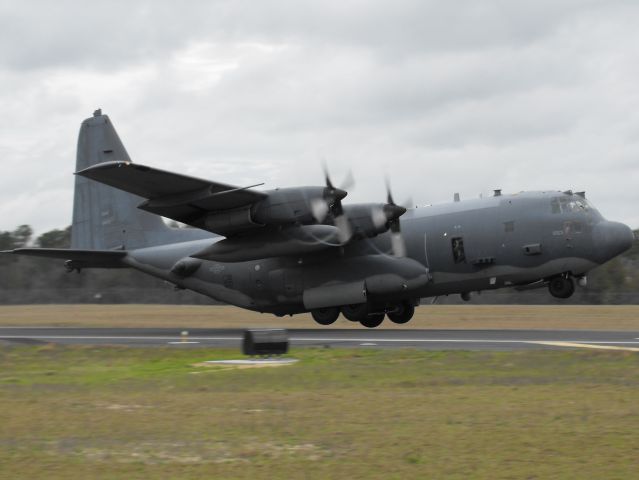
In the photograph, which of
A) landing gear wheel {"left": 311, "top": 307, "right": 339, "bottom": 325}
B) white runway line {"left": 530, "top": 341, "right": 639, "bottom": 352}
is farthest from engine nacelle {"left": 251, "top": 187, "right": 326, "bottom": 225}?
white runway line {"left": 530, "top": 341, "right": 639, "bottom": 352}

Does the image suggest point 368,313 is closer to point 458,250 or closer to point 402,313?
point 402,313

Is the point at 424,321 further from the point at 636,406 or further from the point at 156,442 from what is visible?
the point at 156,442

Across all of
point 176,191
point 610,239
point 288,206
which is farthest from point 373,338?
point 610,239

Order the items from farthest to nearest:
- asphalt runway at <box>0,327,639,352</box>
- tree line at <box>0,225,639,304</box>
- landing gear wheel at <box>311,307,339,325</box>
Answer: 1. tree line at <box>0,225,639,304</box>
2. landing gear wheel at <box>311,307,339,325</box>
3. asphalt runway at <box>0,327,639,352</box>

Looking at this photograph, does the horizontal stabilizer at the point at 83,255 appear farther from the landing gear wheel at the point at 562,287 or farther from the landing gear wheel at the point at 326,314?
the landing gear wheel at the point at 562,287

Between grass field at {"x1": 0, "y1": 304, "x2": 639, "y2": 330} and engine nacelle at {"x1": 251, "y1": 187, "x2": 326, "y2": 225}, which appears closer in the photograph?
engine nacelle at {"x1": 251, "y1": 187, "x2": 326, "y2": 225}

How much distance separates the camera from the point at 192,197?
25672mm

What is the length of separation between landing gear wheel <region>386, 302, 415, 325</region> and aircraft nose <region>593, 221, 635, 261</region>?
6.42 meters

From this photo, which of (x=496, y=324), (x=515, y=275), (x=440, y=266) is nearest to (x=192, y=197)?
(x=440, y=266)

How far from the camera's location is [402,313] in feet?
96.0

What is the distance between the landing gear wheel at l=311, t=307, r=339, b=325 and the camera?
2861 cm

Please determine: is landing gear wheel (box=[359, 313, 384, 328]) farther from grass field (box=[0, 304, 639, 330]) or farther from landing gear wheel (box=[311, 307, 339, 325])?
landing gear wheel (box=[311, 307, 339, 325])

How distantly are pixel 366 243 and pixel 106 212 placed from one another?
35.0 feet

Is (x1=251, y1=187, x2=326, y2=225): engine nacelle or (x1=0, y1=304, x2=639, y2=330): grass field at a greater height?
(x1=251, y1=187, x2=326, y2=225): engine nacelle
